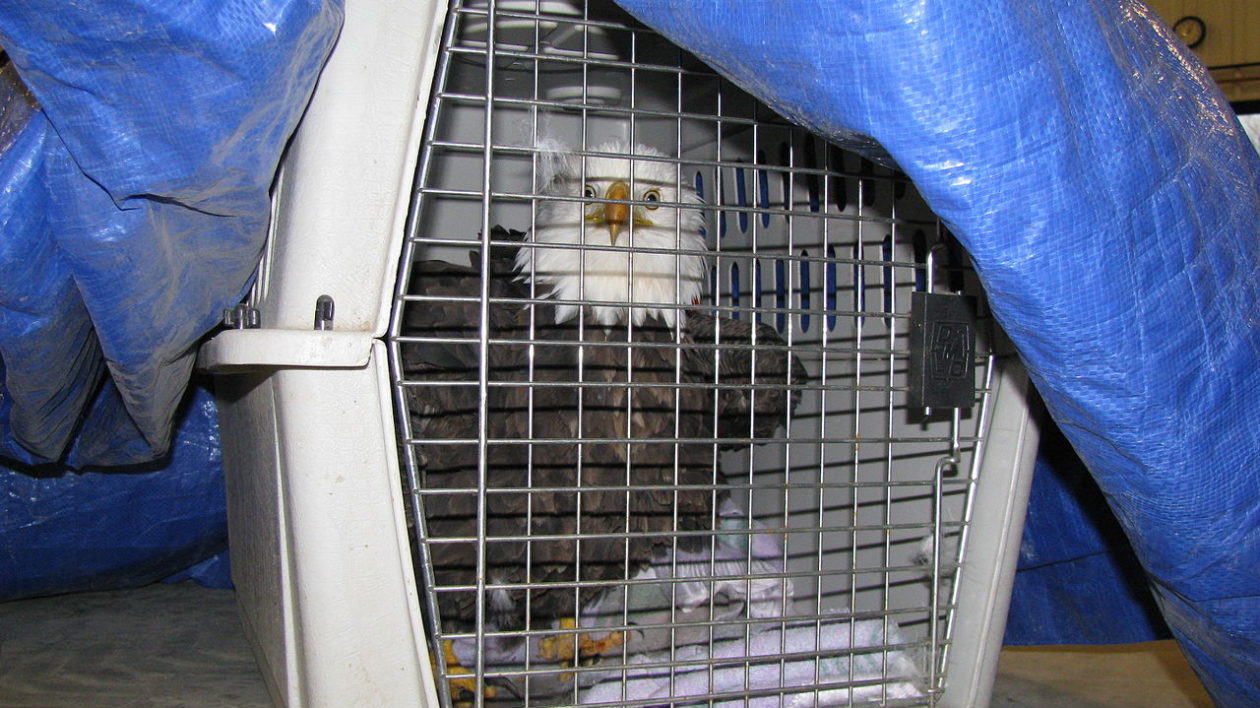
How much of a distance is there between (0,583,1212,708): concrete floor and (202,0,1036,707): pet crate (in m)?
0.12

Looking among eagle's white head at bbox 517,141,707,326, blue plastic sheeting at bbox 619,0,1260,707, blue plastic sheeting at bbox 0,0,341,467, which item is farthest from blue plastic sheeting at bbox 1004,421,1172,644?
blue plastic sheeting at bbox 0,0,341,467

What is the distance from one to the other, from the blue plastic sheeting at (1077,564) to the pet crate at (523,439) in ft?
0.69

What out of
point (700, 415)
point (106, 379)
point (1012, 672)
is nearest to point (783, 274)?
point (700, 415)

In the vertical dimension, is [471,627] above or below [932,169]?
below

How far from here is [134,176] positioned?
0.62 meters

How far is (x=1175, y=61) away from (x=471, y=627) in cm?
118

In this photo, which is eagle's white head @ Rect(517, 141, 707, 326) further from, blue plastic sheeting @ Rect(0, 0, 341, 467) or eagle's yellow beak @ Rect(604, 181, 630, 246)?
blue plastic sheeting @ Rect(0, 0, 341, 467)

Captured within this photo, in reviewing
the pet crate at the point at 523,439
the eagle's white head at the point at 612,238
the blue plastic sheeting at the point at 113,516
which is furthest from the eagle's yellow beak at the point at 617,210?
the blue plastic sheeting at the point at 113,516

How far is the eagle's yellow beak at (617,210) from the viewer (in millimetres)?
1401

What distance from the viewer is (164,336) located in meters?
0.82

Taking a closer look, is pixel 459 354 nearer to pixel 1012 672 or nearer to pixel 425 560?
pixel 425 560

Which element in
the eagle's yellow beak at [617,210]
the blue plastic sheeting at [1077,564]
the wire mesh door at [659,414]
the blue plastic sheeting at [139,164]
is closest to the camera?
the blue plastic sheeting at [139,164]

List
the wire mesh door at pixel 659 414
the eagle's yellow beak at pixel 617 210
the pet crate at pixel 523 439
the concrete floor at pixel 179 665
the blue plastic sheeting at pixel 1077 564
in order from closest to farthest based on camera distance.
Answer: the pet crate at pixel 523 439
the wire mesh door at pixel 659 414
the concrete floor at pixel 179 665
the blue plastic sheeting at pixel 1077 564
the eagle's yellow beak at pixel 617 210

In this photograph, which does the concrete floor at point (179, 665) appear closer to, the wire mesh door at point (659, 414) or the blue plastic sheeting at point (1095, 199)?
the wire mesh door at point (659, 414)
